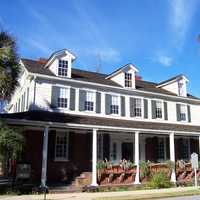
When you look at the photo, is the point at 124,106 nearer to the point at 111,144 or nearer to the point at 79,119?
the point at 111,144

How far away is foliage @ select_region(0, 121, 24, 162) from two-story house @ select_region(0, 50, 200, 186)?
234cm

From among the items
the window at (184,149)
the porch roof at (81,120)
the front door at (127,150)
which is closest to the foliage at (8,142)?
the porch roof at (81,120)

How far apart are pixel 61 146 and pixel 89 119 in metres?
2.59

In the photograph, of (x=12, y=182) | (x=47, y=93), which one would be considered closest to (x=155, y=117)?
(x=47, y=93)

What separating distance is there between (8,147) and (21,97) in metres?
10.4

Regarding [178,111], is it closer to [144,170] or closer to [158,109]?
[158,109]

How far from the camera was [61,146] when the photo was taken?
20.7 m

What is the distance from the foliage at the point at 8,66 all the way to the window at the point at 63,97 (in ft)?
20.2

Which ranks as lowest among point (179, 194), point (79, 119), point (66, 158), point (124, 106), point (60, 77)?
point (179, 194)

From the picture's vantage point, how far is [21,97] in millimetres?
23969

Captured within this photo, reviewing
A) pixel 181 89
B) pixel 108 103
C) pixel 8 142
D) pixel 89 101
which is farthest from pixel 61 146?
pixel 181 89

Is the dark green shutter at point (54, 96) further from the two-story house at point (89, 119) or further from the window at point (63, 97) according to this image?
the window at point (63, 97)

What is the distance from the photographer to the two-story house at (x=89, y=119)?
19298 mm

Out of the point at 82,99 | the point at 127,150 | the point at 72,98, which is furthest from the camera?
the point at 127,150
